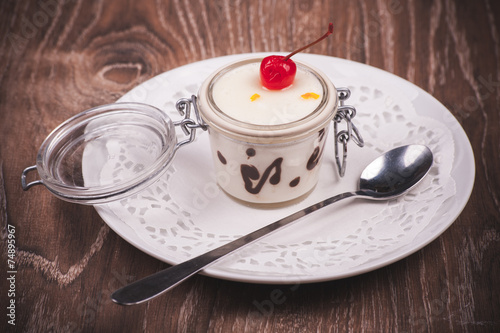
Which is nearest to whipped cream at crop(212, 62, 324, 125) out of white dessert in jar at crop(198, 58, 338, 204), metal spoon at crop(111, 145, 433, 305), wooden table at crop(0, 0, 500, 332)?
white dessert in jar at crop(198, 58, 338, 204)

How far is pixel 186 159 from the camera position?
4.39ft

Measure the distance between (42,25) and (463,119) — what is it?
5.07ft

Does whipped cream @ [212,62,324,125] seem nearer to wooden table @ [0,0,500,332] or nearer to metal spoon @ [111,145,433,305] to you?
metal spoon @ [111,145,433,305]

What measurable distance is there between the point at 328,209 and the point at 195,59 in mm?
873

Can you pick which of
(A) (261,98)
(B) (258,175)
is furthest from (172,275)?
(A) (261,98)

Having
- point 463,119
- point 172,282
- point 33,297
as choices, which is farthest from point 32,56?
point 463,119

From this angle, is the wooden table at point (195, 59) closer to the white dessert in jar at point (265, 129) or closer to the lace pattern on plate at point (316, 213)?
the lace pattern on plate at point (316, 213)

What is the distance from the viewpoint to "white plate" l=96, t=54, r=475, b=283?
0.99 metres

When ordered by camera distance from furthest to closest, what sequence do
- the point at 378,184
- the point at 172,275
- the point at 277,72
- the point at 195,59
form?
1. the point at 195,59
2. the point at 378,184
3. the point at 277,72
4. the point at 172,275

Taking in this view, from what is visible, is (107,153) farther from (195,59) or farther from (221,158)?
(195,59)

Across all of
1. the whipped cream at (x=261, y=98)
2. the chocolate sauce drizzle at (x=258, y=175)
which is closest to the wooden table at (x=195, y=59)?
the chocolate sauce drizzle at (x=258, y=175)

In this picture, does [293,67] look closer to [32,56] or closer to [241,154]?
[241,154]

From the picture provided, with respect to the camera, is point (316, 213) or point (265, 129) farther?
point (316, 213)

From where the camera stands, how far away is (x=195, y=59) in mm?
1788
